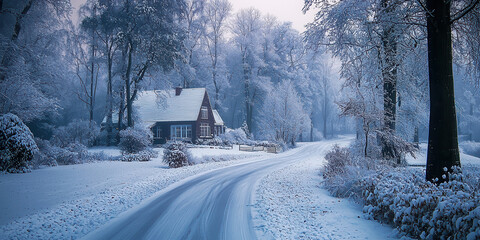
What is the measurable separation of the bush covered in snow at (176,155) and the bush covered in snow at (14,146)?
6.38 metres

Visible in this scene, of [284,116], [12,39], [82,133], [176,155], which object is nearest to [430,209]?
[176,155]

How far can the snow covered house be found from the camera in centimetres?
3173

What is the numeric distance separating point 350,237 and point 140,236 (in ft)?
14.2

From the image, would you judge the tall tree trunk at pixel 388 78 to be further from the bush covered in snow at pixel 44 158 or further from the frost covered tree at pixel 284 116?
the frost covered tree at pixel 284 116

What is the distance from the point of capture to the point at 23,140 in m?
10.8

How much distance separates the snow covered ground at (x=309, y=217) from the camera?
16.1 feet

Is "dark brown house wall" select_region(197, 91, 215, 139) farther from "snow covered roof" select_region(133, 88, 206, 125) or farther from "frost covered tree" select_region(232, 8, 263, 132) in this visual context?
"frost covered tree" select_region(232, 8, 263, 132)

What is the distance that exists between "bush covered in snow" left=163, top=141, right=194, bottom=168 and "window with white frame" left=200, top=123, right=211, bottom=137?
1715 cm

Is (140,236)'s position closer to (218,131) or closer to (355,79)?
(355,79)

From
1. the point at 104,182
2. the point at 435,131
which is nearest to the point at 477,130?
the point at 435,131

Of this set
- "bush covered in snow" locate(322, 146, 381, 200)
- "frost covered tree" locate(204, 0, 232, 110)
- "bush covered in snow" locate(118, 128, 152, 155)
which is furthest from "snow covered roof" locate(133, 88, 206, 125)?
"bush covered in snow" locate(322, 146, 381, 200)

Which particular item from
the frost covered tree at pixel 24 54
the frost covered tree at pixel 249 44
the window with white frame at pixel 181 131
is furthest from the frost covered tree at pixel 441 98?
the frost covered tree at pixel 249 44

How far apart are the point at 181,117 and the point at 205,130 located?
3.91 m

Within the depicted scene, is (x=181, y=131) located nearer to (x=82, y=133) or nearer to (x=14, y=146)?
(x=82, y=133)
